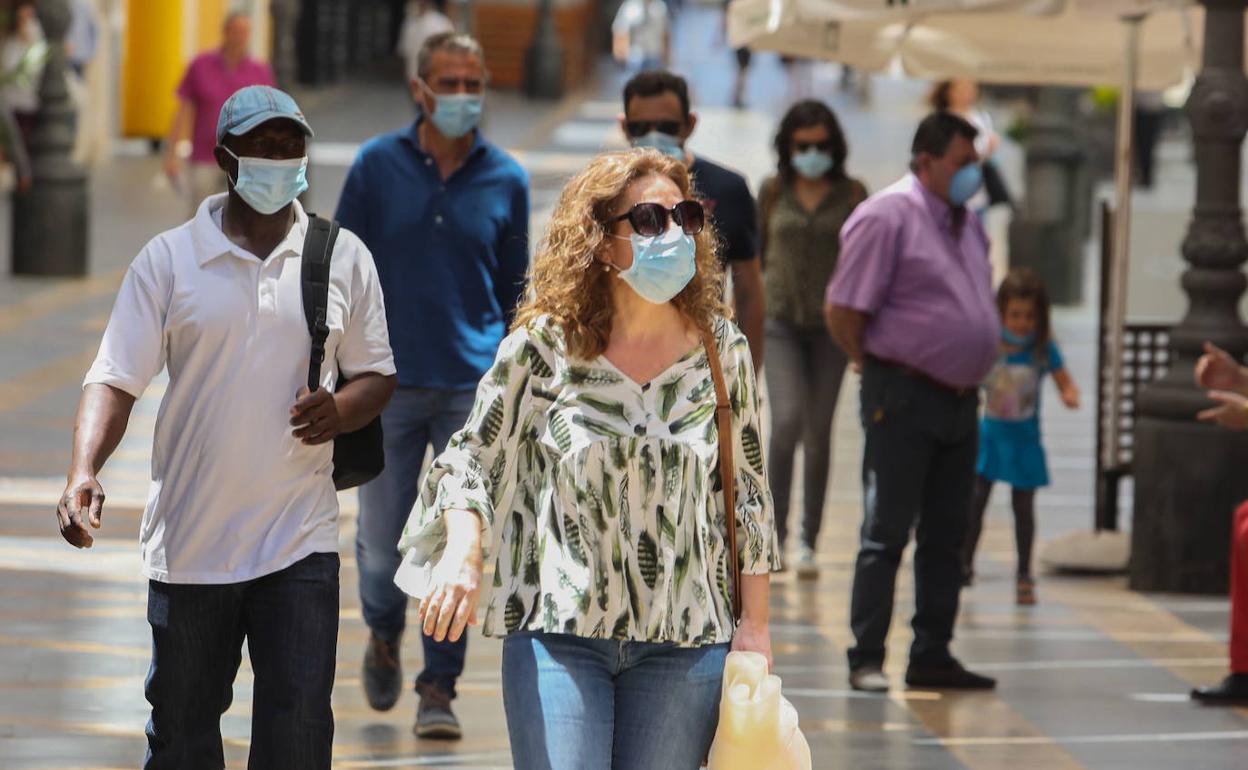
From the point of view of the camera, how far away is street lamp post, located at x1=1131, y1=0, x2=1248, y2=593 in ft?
31.2

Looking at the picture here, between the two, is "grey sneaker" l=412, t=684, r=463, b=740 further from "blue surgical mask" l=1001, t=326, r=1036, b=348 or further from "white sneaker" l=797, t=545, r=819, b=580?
"blue surgical mask" l=1001, t=326, r=1036, b=348

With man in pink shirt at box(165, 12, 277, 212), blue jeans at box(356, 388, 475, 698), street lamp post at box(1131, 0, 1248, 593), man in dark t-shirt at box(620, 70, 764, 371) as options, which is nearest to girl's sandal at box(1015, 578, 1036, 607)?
street lamp post at box(1131, 0, 1248, 593)

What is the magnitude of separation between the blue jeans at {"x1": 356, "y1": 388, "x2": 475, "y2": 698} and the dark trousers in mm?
1517

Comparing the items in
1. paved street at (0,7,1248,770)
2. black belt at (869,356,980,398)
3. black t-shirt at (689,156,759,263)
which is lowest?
paved street at (0,7,1248,770)

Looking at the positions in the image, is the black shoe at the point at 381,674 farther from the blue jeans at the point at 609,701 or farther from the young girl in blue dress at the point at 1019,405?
the young girl in blue dress at the point at 1019,405

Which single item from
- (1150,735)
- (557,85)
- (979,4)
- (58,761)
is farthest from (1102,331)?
(557,85)

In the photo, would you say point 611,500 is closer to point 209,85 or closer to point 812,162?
point 812,162

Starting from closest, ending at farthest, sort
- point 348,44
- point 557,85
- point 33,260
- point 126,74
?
point 33,260
point 126,74
point 557,85
point 348,44

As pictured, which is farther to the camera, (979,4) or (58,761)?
(979,4)

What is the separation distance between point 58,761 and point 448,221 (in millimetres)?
1906

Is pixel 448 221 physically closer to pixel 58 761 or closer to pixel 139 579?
pixel 58 761

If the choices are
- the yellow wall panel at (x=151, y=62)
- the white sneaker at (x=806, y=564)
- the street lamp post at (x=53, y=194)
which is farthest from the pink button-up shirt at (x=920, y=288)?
the yellow wall panel at (x=151, y=62)

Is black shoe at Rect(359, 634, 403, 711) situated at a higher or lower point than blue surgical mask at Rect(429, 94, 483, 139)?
lower

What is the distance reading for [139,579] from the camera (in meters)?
9.00
